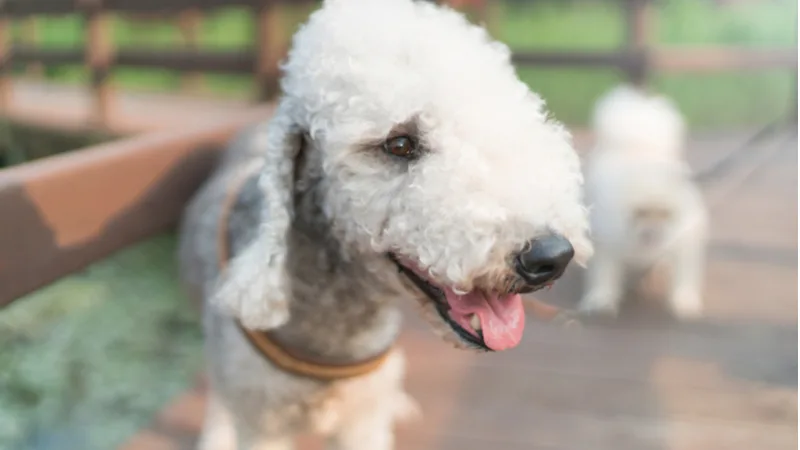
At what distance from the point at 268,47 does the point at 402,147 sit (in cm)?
211

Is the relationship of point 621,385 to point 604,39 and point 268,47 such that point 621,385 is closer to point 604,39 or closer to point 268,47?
point 268,47

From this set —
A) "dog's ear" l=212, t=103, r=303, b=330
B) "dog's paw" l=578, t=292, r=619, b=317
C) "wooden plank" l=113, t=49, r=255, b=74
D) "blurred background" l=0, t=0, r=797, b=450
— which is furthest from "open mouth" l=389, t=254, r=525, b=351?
"wooden plank" l=113, t=49, r=255, b=74

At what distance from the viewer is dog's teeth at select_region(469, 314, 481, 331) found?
1043 mm

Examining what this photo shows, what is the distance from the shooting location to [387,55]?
1.09 metres

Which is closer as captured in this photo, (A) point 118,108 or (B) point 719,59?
(B) point 719,59

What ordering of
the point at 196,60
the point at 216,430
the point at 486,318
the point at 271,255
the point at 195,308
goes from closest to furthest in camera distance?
the point at 486,318, the point at 271,255, the point at 216,430, the point at 195,308, the point at 196,60

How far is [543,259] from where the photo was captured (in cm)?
94

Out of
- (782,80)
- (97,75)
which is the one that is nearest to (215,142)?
(97,75)

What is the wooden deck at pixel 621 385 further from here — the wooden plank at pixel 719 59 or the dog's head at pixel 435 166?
the wooden plank at pixel 719 59

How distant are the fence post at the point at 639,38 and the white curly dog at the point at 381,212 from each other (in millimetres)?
3339

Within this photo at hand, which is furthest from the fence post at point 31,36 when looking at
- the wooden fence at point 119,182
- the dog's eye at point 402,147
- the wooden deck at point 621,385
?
the dog's eye at point 402,147

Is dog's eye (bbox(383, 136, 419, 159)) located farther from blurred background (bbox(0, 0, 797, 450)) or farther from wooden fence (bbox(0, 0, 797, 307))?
wooden fence (bbox(0, 0, 797, 307))

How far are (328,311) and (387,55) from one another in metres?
0.49

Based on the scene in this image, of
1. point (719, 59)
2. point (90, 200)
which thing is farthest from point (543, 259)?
point (719, 59)
